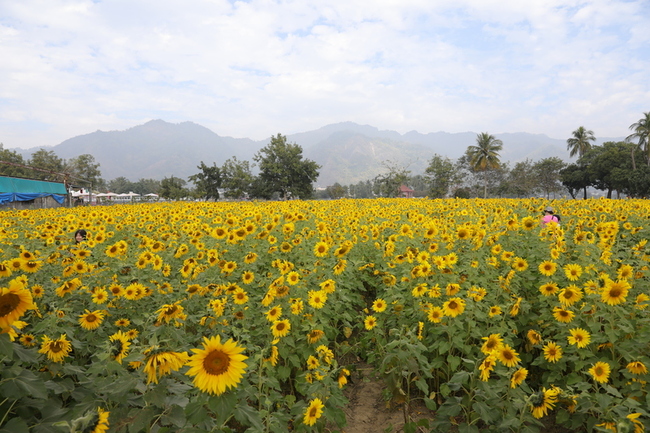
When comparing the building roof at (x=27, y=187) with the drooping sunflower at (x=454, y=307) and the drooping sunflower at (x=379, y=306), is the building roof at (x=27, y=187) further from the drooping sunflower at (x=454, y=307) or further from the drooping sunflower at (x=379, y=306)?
the drooping sunflower at (x=454, y=307)

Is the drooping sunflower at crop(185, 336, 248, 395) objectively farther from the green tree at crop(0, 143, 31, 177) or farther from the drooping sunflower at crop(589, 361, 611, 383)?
the green tree at crop(0, 143, 31, 177)

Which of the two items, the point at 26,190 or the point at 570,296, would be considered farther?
the point at 26,190

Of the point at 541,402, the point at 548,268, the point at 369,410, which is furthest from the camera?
the point at 548,268

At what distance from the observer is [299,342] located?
393 cm

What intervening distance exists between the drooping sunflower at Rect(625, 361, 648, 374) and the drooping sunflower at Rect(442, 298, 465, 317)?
4.43 ft

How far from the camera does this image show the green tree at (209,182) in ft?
191

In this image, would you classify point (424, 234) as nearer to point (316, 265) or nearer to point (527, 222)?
point (527, 222)

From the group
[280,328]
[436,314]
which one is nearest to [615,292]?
[436,314]

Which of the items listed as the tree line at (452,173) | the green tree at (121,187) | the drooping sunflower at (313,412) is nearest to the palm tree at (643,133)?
the tree line at (452,173)

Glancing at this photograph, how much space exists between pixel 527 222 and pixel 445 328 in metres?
3.03

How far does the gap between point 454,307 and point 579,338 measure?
113cm

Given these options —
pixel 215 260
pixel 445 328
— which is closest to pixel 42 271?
pixel 215 260

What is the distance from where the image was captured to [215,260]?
4453 millimetres

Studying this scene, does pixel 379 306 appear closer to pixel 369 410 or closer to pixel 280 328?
pixel 369 410
